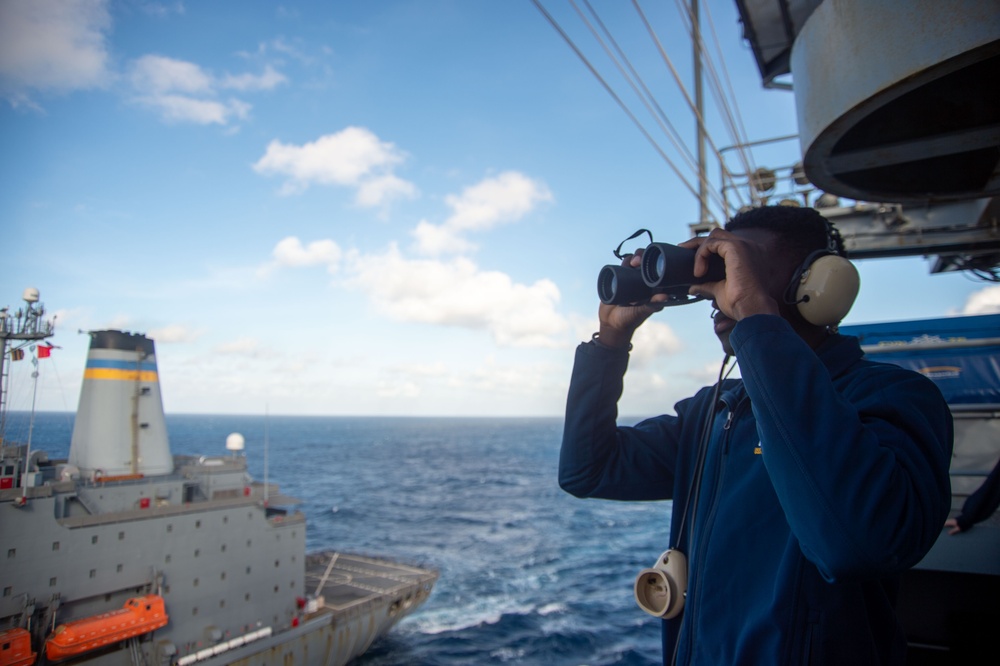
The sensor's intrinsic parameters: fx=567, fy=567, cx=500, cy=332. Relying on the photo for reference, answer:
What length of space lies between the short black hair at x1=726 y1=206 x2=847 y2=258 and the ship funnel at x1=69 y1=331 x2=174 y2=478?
15.9 meters

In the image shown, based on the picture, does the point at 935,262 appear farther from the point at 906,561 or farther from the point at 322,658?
the point at 322,658

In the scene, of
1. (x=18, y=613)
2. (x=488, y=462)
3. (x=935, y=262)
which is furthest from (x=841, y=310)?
(x=488, y=462)

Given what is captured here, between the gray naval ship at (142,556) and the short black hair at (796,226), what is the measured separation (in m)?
13.2

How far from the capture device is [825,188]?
10.9 ft

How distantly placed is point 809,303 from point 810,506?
559 millimetres

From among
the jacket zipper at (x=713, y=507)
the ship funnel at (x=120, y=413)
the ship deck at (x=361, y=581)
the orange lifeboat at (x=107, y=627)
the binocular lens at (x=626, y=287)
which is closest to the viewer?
the jacket zipper at (x=713, y=507)

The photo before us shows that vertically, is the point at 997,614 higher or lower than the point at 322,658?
higher

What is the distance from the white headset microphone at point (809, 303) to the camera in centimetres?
140

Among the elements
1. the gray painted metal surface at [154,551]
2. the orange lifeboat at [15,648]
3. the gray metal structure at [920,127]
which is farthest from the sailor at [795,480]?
the gray painted metal surface at [154,551]

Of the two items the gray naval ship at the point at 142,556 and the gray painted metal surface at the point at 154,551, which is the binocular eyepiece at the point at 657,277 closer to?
the gray naval ship at the point at 142,556

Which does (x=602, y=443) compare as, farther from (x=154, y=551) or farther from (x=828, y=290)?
(x=154, y=551)

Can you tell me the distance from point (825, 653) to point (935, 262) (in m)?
8.58

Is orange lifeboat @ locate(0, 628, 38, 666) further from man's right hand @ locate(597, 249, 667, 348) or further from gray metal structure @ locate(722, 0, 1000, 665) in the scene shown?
gray metal structure @ locate(722, 0, 1000, 665)

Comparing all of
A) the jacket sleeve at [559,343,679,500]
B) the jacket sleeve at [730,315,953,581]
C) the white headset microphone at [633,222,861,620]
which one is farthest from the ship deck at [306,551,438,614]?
the jacket sleeve at [730,315,953,581]
